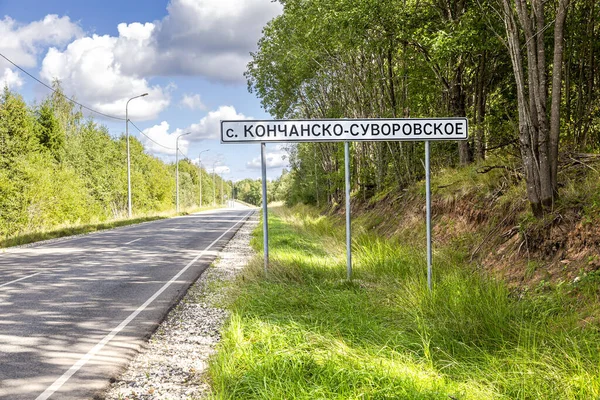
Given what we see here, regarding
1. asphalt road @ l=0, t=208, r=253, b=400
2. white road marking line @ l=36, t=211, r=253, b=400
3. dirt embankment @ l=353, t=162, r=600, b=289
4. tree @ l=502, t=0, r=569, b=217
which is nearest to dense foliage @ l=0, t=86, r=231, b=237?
asphalt road @ l=0, t=208, r=253, b=400

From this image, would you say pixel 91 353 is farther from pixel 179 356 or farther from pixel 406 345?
pixel 406 345

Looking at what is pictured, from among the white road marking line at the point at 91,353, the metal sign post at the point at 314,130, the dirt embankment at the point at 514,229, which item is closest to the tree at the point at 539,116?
the dirt embankment at the point at 514,229

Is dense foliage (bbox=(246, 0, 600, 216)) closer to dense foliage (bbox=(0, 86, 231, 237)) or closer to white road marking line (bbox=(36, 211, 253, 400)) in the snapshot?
white road marking line (bbox=(36, 211, 253, 400))

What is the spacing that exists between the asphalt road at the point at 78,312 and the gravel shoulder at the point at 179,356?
17 centimetres

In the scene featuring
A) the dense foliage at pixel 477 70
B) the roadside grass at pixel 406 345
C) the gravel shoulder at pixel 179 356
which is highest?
the dense foliage at pixel 477 70

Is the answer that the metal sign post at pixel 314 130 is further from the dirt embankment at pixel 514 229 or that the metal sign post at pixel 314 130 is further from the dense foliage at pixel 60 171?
the dense foliage at pixel 60 171

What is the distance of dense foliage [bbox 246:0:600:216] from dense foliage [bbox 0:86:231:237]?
15736 mm

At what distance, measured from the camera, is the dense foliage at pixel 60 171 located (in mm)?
23859

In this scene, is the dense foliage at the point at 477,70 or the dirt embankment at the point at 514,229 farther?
the dense foliage at the point at 477,70

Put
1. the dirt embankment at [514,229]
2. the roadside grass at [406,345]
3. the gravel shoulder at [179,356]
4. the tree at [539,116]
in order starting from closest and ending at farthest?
the roadside grass at [406,345] < the gravel shoulder at [179,356] < the dirt embankment at [514,229] < the tree at [539,116]

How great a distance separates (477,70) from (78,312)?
427 inches

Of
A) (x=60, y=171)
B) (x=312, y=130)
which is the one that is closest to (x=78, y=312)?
(x=312, y=130)

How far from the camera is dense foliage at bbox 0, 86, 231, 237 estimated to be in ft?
78.3

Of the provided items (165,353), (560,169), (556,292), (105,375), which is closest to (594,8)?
(560,169)
